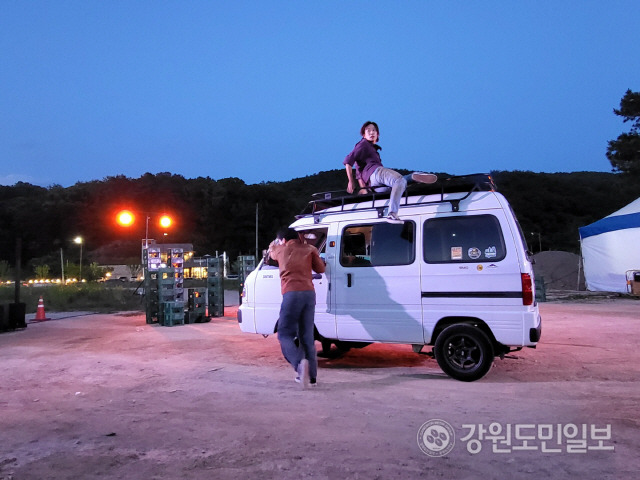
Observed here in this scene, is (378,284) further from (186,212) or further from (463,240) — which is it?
(186,212)

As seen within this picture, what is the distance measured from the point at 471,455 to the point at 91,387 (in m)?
4.90

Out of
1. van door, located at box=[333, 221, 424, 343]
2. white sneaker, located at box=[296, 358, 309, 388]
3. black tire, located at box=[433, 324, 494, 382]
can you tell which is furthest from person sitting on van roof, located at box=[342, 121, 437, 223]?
white sneaker, located at box=[296, 358, 309, 388]

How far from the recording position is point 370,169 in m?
7.58

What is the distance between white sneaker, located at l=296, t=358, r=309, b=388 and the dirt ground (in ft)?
0.41

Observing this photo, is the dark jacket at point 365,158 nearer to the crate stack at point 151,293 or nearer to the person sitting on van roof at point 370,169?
the person sitting on van roof at point 370,169

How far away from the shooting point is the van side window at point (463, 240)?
6383mm

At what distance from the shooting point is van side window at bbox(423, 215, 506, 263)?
6.38 meters

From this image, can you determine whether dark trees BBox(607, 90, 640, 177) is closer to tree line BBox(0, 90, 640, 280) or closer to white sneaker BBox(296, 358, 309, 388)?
tree line BBox(0, 90, 640, 280)

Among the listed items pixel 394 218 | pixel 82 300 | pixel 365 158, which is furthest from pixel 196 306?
pixel 82 300

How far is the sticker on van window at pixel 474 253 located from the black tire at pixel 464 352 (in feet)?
2.81

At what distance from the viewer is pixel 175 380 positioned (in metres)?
6.98

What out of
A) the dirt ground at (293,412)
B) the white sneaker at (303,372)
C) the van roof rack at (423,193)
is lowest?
the dirt ground at (293,412)

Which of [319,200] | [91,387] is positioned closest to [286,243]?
[319,200]

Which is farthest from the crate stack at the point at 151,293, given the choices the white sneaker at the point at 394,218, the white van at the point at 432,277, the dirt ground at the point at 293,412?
the white sneaker at the point at 394,218
